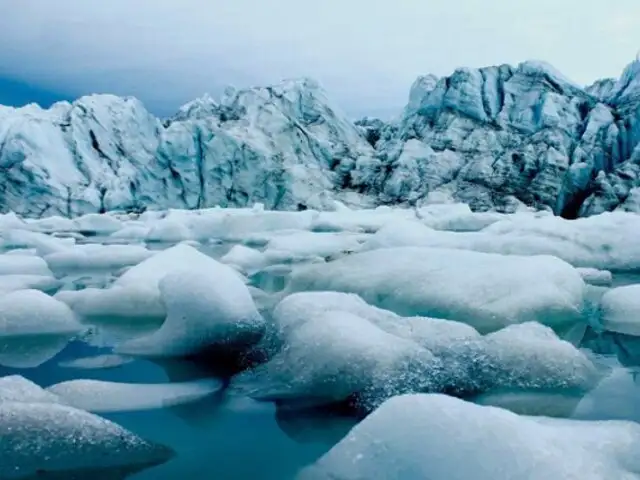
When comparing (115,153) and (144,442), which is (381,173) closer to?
(115,153)

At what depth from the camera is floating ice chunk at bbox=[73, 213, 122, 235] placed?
59.5 ft

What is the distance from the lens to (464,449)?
1.66 m

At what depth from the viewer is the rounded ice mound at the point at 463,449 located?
1.61m

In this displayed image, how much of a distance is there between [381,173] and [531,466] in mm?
27238

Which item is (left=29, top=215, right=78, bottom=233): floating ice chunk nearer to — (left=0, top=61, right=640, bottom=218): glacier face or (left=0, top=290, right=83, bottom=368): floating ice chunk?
(left=0, top=61, right=640, bottom=218): glacier face

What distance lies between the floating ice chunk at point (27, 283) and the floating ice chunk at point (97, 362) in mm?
1957

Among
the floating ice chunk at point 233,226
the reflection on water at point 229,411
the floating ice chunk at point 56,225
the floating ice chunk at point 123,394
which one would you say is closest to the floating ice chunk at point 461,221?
the floating ice chunk at point 233,226

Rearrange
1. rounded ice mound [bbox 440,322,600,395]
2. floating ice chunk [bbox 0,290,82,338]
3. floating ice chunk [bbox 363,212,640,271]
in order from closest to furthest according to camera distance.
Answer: rounded ice mound [bbox 440,322,600,395] < floating ice chunk [bbox 0,290,82,338] < floating ice chunk [bbox 363,212,640,271]

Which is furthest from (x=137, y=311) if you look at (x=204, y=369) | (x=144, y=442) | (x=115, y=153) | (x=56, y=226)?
(x=115, y=153)

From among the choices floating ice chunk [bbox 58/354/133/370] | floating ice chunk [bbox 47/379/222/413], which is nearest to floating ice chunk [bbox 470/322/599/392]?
floating ice chunk [bbox 47/379/222/413]

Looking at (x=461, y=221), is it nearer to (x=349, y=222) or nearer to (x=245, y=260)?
(x=349, y=222)

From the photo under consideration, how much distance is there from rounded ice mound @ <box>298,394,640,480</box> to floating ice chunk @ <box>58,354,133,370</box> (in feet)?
5.23

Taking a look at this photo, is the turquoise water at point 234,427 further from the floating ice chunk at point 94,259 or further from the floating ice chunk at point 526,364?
the floating ice chunk at point 94,259

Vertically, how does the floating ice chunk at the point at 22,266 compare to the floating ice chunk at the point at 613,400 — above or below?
below
